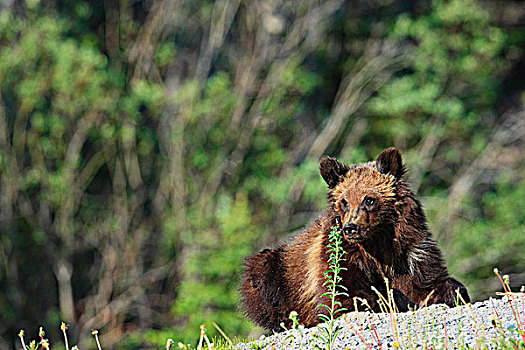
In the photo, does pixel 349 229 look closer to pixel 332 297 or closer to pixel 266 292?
pixel 332 297

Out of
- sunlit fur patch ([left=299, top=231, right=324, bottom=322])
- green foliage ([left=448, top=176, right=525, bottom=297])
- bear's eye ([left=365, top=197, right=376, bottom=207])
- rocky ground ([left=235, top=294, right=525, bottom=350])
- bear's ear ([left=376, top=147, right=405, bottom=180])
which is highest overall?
green foliage ([left=448, top=176, right=525, bottom=297])

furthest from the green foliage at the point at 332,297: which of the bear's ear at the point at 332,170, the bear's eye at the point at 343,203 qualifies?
the bear's ear at the point at 332,170

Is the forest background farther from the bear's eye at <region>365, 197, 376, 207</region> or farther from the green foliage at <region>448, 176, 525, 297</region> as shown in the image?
the bear's eye at <region>365, 197, 376, 207</region>

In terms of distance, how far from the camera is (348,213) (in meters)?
4.82

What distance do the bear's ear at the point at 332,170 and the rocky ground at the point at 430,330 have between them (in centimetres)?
101

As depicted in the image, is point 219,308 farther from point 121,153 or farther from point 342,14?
point 342,14

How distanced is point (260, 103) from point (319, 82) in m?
1.86

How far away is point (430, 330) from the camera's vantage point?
4.09 meters

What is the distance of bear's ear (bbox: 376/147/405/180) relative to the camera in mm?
5145

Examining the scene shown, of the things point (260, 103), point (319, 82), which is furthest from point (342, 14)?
point (260, 103)

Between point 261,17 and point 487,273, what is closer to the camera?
point 261,17

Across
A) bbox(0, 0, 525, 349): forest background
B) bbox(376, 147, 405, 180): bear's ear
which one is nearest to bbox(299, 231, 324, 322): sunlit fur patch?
bbox(376, 147, 405, 180): bear's ear

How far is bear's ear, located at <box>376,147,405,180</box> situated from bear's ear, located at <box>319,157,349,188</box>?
0.27m

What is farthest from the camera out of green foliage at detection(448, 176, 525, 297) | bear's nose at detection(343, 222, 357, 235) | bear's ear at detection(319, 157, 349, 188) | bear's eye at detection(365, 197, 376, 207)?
green foliage at detection(448, 176, 525, 297)
